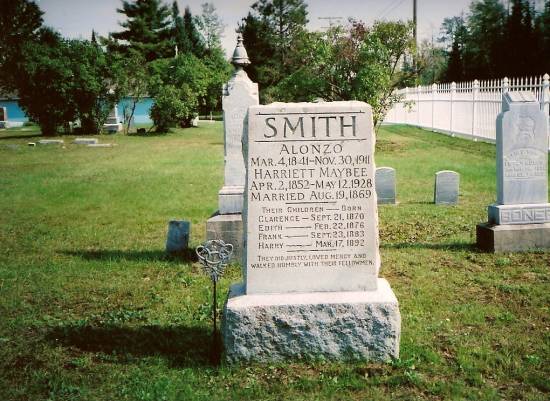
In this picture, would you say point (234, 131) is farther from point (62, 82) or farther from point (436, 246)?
point (62, 82)

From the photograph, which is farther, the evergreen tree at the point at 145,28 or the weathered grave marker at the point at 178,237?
the evergreen tree at the point at 145,28

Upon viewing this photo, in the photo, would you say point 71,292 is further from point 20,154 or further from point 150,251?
point 20,154

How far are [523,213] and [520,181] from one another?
0.43 meters

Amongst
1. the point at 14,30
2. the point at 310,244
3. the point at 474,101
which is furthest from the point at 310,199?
the point at 14,30

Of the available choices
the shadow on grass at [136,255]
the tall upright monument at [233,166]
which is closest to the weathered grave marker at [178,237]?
the shadow on grass at [136,255]

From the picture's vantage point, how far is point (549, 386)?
404cm

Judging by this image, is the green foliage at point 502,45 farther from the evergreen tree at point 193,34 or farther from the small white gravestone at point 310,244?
the small white gravestone at point 310,244

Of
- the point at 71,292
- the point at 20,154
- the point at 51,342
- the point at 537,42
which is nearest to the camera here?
the point at 51,342

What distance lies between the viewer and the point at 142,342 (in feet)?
16.4

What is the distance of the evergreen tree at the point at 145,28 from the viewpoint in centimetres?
6256

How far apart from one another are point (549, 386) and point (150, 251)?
5.71 m

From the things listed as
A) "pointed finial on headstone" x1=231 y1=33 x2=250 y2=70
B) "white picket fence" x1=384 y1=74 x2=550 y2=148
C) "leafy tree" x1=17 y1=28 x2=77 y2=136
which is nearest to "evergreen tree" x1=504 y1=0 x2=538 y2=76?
"white picket fence" x1=384 y1=74 x2=550 y2=148

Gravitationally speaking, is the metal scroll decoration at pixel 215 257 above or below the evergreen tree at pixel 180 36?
below

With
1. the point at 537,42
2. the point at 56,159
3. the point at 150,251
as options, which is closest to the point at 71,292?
the point at 150,251
